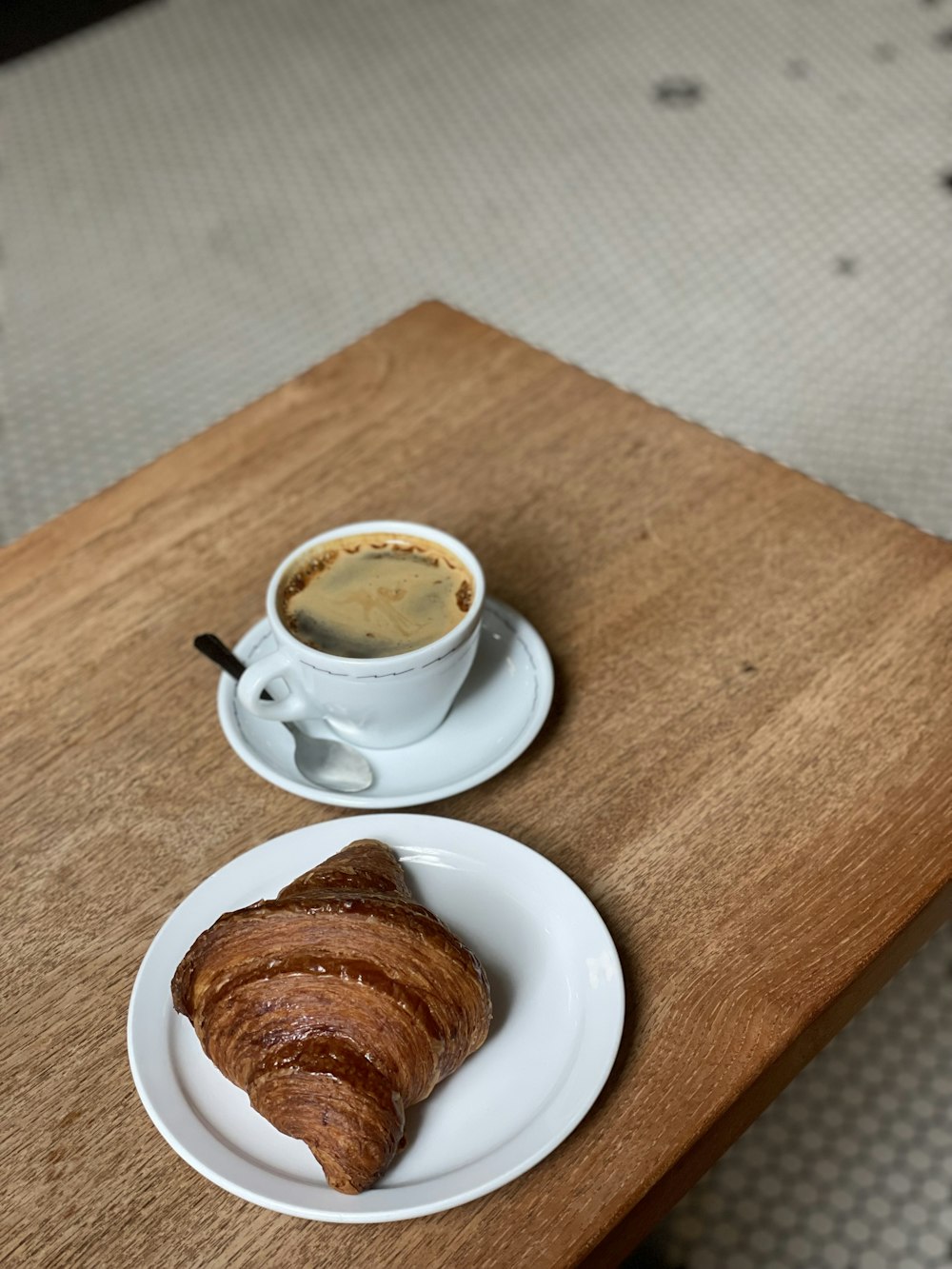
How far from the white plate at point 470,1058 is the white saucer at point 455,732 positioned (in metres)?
0.03

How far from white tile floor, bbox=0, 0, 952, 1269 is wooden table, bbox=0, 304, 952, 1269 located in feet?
2.30

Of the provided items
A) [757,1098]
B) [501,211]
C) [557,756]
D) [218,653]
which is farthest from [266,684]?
[501,211]

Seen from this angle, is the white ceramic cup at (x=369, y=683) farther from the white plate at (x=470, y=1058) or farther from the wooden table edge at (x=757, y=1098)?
the wooden table edge at (x=757, y=1098)

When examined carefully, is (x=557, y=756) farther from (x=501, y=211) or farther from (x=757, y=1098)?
(x=501, y=211)

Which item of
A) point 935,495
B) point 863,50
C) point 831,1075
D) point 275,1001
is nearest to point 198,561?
point 275,1001

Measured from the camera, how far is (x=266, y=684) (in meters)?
0.62

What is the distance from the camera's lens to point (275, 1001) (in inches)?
19.6

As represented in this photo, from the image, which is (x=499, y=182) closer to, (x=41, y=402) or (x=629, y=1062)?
(x=41, y=402)

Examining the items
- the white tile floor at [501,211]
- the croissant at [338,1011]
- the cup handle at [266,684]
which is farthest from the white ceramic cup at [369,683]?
the white tile floor at [501,211]

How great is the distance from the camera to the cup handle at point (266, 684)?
613mm

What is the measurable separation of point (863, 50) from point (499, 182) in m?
0.66

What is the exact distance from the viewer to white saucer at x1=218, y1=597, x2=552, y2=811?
613 millimetres

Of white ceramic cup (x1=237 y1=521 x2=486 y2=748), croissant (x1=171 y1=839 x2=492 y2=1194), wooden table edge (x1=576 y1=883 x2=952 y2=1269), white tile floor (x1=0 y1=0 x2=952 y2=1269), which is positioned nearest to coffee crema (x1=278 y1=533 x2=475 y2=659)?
white ceramic cup (x1=237 y1=521 x2=486 y2=748)

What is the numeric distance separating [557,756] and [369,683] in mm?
113
